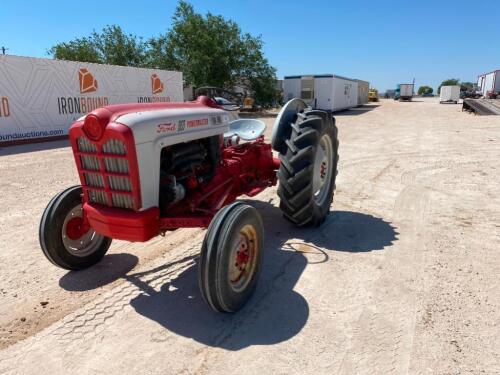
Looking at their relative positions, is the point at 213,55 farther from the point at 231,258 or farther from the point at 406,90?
the point at 406,90

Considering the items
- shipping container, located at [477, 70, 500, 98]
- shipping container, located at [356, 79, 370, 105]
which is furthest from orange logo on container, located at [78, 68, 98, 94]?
shipping container, located at [477, 70, 500, 98]

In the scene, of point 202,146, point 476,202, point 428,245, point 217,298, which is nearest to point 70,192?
point 202,146

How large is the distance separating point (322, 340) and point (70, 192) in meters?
2.45

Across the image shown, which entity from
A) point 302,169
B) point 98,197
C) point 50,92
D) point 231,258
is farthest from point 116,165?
point 50,92

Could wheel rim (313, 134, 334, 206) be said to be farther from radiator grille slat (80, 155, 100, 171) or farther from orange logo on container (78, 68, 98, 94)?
orange logo on container (78, 68, 98, 94)

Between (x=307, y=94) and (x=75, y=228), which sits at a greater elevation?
(x=307, y=94)

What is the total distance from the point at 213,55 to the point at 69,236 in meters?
26.1

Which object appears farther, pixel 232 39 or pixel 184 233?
pixel 232 39

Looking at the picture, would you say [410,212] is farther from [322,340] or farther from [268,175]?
[322,340]

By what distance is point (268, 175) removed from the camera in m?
4.98

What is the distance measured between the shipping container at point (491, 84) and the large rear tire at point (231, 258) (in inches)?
1809

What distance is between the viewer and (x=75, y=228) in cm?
345

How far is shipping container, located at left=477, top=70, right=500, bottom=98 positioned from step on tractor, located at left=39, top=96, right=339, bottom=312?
147 feet

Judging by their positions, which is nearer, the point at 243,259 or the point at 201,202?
the point at 243,259
